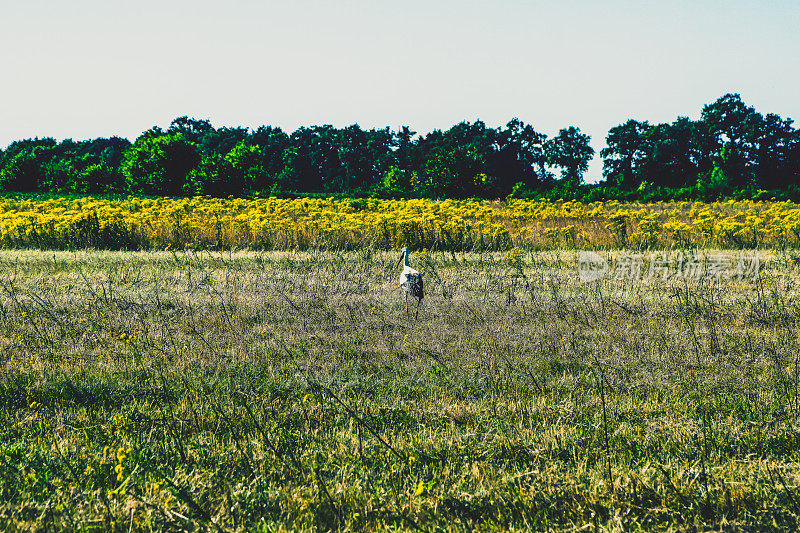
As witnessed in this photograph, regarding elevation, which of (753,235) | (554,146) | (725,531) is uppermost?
(554,146)

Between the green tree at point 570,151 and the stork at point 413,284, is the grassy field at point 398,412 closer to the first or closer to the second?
the stork at point 413,284

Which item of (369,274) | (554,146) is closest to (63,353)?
(369,274)

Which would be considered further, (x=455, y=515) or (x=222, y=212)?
(x=222, y=212)

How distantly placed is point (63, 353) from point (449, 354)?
155 inches

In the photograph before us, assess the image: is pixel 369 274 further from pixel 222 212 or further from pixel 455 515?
pixel 222 212

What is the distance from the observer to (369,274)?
36.2ft

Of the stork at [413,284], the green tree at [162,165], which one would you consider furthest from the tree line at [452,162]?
the stork at [413,284]

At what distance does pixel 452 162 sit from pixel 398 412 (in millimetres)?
43680

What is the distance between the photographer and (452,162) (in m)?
47.0

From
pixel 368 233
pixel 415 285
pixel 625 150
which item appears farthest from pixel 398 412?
pixel 625 150

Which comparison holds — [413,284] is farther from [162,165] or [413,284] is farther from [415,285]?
[162,165]

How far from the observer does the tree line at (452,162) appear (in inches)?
1907

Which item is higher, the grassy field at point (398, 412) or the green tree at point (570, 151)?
the green tree at point (570, 151)

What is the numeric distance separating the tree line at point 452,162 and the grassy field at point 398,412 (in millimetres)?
32732
